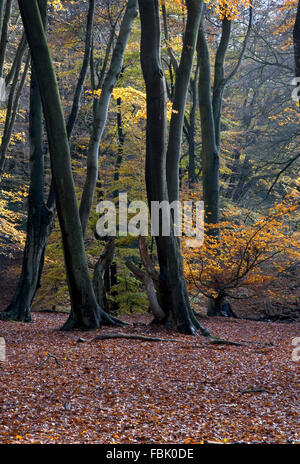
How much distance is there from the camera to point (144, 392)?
5.00m

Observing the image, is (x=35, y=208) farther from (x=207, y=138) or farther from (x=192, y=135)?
(x=192, y=135)

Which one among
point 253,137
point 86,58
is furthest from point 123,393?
point 253,137

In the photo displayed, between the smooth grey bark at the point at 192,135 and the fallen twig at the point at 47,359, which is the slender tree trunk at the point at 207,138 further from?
the fallen twig at the point at 47,359

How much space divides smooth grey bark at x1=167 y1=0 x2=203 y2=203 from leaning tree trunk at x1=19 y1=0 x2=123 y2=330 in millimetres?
2247

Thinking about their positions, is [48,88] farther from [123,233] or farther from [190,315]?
[123,233]

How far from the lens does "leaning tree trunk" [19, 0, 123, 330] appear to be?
7.89 meters

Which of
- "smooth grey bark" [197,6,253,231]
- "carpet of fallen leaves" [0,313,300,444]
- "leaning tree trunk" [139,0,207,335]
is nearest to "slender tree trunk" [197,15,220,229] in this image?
"smooth grey bark" [197,6,253,231]

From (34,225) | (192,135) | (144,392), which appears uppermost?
(192,135)

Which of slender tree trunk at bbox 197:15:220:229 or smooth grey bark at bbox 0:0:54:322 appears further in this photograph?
slender tree trunk at bbox 197:15:220:229

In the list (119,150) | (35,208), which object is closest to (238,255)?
(35,208)

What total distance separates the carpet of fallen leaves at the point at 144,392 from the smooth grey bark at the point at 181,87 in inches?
133

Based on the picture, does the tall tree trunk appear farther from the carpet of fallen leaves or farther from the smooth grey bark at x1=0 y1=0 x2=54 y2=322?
the carpet of fallen leaves

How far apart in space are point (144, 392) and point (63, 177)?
4.41m

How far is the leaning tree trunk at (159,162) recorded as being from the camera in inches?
324
